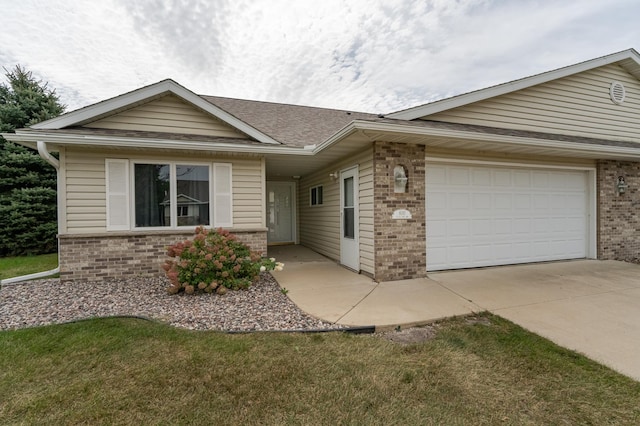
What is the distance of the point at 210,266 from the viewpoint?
5.05 meters

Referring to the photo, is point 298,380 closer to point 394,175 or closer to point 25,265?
point 394,175

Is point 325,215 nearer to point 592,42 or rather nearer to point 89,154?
point 89,154

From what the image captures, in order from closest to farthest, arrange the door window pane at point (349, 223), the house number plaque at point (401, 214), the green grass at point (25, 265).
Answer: the house number plaque at point (401, 214) → the door window pane at point (349, 223) → the green grass at point (25, 265)

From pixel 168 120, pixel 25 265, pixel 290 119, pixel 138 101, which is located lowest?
pixel 25 265

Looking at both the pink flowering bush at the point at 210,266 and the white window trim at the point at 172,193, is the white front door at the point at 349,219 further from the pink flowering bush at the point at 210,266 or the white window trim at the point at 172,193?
the white window trim at the point at 172,193

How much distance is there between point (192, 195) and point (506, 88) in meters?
7.54

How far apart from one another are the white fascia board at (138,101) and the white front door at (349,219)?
1.86 metres

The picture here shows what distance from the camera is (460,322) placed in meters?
3.79

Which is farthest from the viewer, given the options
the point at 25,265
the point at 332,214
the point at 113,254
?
the point at 25,265

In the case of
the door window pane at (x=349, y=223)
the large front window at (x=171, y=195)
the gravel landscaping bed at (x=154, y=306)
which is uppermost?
the large front window at (x=171, y=195)

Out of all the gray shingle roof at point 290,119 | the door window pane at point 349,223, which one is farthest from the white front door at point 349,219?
the gray shingle roof at point 290,119

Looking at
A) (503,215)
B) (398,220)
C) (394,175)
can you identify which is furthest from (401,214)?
(503,215)

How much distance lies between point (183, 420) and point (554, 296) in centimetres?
540

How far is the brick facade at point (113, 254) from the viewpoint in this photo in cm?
579
